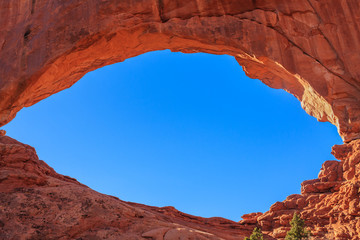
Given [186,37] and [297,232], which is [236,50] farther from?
[297,232]

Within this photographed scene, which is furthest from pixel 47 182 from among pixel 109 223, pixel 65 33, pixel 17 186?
pixel 65 33

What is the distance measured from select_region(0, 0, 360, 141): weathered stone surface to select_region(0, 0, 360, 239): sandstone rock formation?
0.23 feet

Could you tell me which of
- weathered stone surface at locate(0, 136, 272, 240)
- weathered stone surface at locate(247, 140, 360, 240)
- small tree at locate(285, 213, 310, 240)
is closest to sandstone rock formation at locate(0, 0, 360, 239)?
weathered stone surface at locate(247, 140, 360, 240)

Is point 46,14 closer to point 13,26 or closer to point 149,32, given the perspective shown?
point 13,26

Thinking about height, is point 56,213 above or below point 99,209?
below

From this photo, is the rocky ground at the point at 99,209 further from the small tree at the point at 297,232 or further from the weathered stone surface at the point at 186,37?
the weathered stone surface at the point at 186,37

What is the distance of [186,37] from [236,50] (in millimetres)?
3814

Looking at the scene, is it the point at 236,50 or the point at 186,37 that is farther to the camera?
the point at 236,50

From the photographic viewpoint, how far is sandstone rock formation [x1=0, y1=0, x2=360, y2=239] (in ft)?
64.8

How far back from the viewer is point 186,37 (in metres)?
23.0

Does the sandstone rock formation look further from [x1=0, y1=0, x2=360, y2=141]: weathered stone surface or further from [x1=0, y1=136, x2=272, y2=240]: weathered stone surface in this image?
[x1=0, y1=136, x2=272, y2=240]: weathered stone surface

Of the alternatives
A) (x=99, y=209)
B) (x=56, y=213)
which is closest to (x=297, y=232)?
(x=99, y=209)

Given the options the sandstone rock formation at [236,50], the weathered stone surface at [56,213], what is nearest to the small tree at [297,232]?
the sandstone rock formation at [236,50]

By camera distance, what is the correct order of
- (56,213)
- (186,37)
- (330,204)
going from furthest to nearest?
(186,37) < (330,204) < (56,213)
